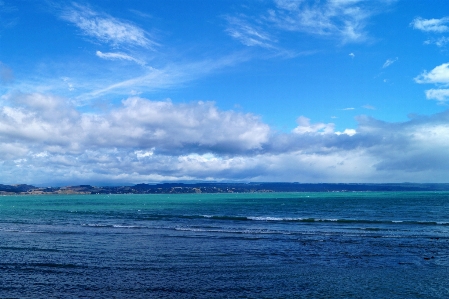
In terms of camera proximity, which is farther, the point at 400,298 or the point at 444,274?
the point at 444,274

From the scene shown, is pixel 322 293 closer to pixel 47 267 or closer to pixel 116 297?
pixel 116 297

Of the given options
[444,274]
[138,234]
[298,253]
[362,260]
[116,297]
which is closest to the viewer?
[116,297]

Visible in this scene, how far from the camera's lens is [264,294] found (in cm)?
1866

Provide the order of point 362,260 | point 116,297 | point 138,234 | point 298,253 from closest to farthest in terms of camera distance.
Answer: point 116,297 < point 362,260 < point 298,253 < point 138,234

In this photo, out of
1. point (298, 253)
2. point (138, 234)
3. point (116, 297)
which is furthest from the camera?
point (138, 234)

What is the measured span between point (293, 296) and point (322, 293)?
1.86 meters

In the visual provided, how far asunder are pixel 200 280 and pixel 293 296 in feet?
19.5

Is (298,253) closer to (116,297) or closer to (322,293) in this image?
(322,293)

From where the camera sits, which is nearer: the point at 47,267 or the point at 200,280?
the point at 200,280

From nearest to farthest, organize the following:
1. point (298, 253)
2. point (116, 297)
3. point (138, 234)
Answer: point (116, 297) < point (298, 253) < point (138, 234)

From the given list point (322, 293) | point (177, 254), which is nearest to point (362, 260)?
point (322, 293)

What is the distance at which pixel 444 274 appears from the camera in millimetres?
23359

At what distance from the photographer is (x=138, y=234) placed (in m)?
41.5

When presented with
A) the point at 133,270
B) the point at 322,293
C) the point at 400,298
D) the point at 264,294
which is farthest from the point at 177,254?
the point at 400,298
